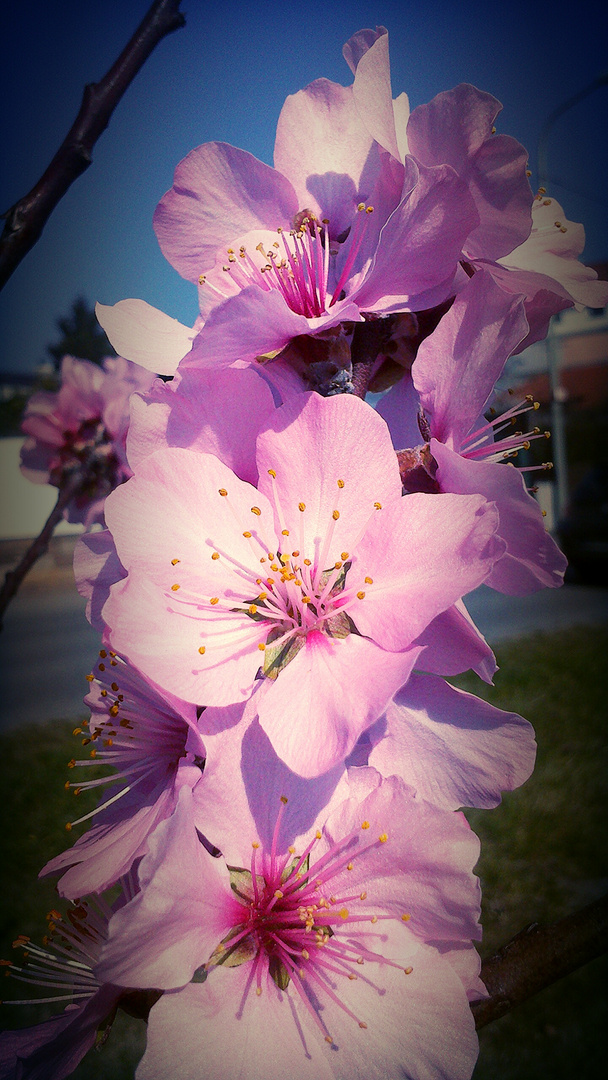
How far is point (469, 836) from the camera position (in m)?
0.26

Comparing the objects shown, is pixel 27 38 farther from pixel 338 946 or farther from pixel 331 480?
pixel 338 946

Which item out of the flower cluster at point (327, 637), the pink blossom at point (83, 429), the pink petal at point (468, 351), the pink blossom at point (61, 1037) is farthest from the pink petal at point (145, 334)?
the pink blossom at point (83, 429)

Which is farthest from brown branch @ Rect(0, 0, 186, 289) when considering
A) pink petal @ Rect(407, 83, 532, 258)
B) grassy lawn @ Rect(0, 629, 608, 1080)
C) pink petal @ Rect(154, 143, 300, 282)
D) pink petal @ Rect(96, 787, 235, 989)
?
grassy lawn @ Rect(0, 629, 608, 1080)

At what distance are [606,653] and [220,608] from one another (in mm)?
2474

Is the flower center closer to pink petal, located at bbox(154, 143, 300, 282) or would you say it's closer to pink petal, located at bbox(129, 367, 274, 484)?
pink petal, located at bbox(129, 367, 274, 484)

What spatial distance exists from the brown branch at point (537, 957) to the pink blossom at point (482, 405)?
0.22 meters

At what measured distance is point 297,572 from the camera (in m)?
0.29

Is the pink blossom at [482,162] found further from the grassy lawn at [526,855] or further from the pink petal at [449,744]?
the grassy lawn at [526,855]

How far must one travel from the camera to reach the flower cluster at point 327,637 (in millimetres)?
240

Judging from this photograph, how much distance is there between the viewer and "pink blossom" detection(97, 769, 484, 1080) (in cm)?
24

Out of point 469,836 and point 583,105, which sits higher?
point 583,105

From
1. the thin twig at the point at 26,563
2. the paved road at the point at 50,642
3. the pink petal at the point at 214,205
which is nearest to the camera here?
the pink petal at the point at 214,205

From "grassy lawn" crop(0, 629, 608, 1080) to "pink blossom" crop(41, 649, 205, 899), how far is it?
35 centimetres

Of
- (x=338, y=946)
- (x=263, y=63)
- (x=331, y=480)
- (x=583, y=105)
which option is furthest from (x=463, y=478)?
(x=583, y=105)
